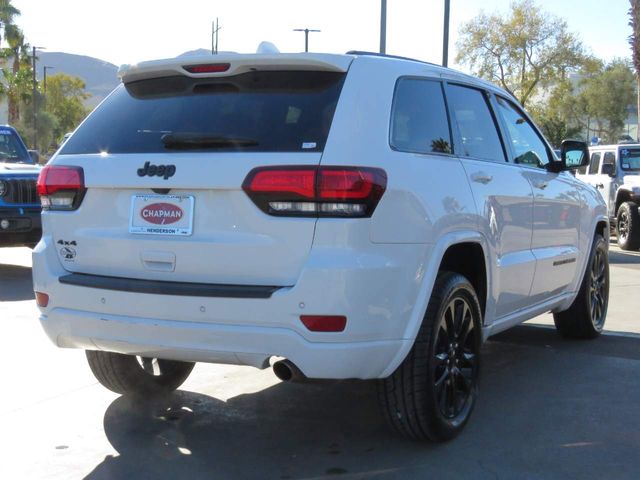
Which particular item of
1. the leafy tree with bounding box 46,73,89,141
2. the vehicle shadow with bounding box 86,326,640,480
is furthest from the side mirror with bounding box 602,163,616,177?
the leafy tree with bounding box 46,73,89,141

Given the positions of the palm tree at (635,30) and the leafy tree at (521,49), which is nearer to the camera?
the palm tree at (635,30)

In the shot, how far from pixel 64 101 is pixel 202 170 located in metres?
89.1

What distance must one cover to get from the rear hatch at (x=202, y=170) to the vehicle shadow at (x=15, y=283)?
4818mm

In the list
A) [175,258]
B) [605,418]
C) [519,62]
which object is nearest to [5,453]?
[175,258]

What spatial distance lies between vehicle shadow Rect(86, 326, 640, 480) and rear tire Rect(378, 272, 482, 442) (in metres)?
0.15

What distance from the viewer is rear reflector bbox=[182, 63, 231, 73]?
4062mm

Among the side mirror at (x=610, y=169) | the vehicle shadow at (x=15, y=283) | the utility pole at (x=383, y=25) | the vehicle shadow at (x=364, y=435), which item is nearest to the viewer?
the vehicle shadow at (x=364, y=435)

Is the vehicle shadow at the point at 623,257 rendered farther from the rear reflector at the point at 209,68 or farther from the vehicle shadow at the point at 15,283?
the rear reflector at the point at 209,68

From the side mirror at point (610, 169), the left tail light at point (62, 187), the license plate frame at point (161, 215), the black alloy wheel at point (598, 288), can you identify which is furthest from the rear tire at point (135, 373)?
the side mirror at point (610, 169)

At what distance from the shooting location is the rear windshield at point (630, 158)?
1608cm

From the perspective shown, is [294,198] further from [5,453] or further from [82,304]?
[5,453]

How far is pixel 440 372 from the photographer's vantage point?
4289 millimetres

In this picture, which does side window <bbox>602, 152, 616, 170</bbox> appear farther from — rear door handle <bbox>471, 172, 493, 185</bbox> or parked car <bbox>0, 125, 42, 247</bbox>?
rear door handle <bbox>471, 172, 493, 185</bbox>

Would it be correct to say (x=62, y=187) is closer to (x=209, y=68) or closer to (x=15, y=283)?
(x=209, y=68)
